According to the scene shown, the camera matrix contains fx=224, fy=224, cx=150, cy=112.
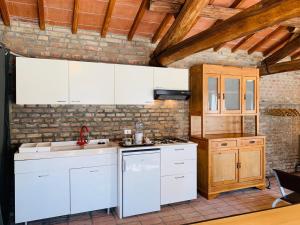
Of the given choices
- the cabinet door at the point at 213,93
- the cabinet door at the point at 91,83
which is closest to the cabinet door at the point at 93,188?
the cabinet door at the point at 91,83

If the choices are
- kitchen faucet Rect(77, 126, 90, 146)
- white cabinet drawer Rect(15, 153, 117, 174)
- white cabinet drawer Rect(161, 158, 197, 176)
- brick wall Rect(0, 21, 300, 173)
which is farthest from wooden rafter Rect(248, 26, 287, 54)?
kitchen faucet Rect(77, 126, 90, 146)

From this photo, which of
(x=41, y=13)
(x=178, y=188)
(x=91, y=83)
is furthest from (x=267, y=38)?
(x=41, y=13)

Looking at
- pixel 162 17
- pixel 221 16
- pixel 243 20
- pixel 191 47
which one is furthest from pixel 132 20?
pixel 243 20

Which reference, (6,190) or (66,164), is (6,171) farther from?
(66,164)

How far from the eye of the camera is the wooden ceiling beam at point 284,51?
14.9 ft

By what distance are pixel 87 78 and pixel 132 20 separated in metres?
1.25

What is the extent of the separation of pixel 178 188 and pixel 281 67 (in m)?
3.25

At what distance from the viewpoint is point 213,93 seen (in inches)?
167

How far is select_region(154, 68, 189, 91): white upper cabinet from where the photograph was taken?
3.88 m

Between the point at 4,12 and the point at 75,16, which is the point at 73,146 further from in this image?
the point at 4,12

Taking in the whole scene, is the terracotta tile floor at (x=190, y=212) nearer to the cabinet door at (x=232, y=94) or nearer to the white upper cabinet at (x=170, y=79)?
the cabinet door at (x=232, y=94)

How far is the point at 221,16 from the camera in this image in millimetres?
3537

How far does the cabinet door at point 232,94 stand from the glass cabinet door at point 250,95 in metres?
0.18

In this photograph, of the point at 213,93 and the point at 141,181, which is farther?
the point at 213,93
